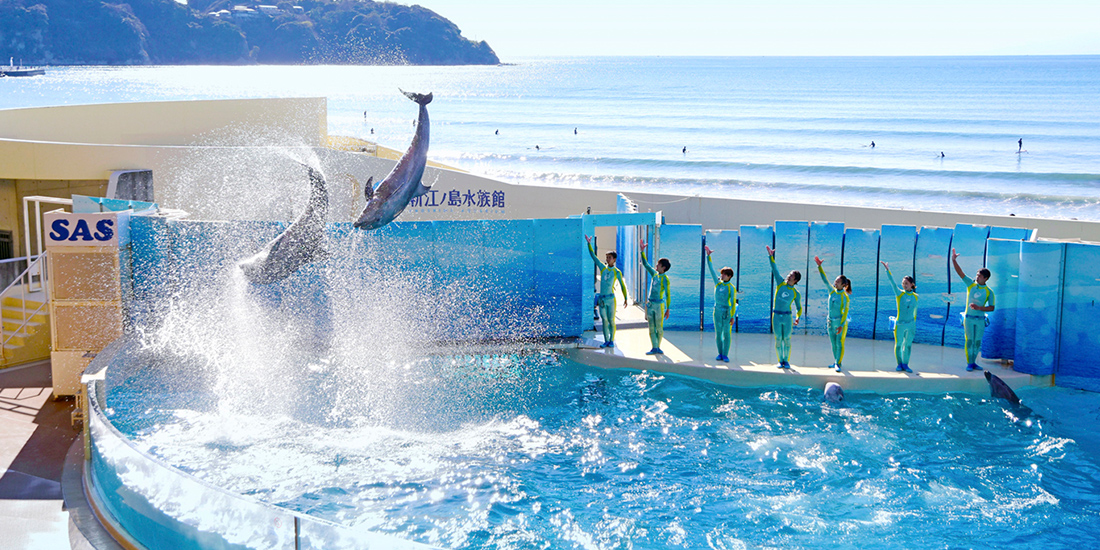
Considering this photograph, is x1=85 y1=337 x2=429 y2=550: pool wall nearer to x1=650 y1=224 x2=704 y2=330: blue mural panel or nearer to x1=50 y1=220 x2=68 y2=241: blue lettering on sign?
x1=50 y1=220 x2=68 y2=241: blue lettering on sign

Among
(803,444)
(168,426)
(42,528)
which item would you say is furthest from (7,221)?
(803,444)

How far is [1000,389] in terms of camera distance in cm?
1038

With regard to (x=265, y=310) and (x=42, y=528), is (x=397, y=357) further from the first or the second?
(x=42, y=528)

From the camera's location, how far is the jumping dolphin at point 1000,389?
1029cm

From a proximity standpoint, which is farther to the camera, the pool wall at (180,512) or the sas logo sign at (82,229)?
the sas logo sign at (82,229)

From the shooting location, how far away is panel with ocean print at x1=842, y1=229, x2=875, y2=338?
39.9 feet

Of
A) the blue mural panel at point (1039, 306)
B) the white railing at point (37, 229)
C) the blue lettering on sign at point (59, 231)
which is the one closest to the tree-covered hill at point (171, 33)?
the white railing at point (37, 229)

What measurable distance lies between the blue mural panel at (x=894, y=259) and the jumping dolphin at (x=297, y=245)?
783 cm

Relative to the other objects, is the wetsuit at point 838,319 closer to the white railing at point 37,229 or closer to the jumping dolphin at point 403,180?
the jumping dolphin at point 403,180

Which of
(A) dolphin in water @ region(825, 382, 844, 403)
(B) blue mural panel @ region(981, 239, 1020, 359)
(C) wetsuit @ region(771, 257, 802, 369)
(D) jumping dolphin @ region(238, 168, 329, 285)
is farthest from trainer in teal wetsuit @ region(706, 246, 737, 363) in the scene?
(D) jumping dolphin @ region(238, 168, 329, 285)

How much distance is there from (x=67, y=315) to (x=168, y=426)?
193 centimetres

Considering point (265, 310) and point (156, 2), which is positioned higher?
point (156, 2)

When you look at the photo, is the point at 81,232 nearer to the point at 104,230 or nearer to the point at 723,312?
the point at 104,230

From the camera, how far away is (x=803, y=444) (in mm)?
9062
